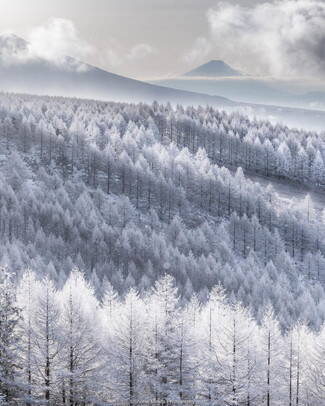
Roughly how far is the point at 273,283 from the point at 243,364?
238 feet

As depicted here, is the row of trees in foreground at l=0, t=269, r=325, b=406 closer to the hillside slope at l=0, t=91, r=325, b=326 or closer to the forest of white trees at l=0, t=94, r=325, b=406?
the forest of white trees at l=0, t=94, r=325, b=406

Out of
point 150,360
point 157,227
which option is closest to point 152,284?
point 157,227

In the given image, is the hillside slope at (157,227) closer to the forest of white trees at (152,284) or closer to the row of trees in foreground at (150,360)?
the forest of white trees at (152,284)

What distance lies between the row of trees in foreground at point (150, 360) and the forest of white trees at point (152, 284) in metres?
0.13

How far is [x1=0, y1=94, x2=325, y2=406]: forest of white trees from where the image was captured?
162ft

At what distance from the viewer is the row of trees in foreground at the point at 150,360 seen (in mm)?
48031

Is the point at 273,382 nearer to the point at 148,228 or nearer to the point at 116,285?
the point at 116,285

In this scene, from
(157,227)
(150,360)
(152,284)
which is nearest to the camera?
(150,360)

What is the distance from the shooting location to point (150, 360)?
4925 centimetres

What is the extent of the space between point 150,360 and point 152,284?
2661 inches

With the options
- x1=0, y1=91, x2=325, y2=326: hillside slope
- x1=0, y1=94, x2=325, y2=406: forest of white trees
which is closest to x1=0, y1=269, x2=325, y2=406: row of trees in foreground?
x1=0, y1=94, x2=325, y2=406: forest of white trees

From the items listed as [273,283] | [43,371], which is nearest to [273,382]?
[43,371]

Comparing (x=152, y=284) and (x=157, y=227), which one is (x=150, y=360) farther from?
(x=157, y=227)

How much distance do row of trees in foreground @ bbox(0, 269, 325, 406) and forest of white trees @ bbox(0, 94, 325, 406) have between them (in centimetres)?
13
